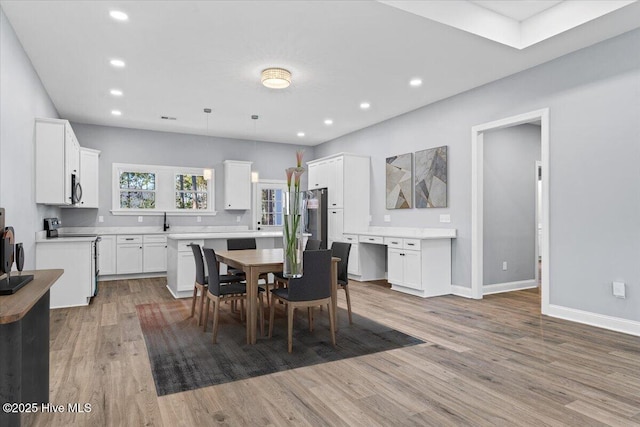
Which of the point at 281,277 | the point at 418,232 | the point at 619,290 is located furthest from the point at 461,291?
the point at 281,277

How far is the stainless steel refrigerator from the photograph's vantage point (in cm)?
755

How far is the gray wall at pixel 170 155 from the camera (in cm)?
729

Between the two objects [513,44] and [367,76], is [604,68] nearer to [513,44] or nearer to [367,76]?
[513,44]

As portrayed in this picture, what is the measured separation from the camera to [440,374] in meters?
2.74

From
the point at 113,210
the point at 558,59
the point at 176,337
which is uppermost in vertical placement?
the point at 558,59

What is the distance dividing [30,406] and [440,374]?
2489mm

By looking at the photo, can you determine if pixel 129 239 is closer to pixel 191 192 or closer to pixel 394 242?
pixel 191 192

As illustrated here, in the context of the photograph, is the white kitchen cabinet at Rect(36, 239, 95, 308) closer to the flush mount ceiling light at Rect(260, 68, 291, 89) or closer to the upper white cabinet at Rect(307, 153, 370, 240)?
the flush mount ceiling light at Rect(260, 68, 291, 89)

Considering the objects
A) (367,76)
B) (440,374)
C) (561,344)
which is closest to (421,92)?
(367,76)

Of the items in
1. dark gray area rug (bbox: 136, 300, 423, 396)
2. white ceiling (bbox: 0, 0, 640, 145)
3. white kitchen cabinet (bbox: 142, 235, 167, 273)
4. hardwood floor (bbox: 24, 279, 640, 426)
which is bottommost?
dark gray area rug (bbox: 136, 300, 423, 396)

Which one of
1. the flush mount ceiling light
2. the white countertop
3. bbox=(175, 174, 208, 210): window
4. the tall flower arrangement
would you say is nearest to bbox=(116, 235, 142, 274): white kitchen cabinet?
bbox=(175, 174, 208, 210): window

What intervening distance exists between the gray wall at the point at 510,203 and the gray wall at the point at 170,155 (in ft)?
15.7

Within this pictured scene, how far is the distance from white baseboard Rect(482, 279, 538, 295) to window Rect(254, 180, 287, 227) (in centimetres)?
488

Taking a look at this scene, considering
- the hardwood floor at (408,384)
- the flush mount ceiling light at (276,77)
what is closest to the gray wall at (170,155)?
the hardwood floor at (408,384)
